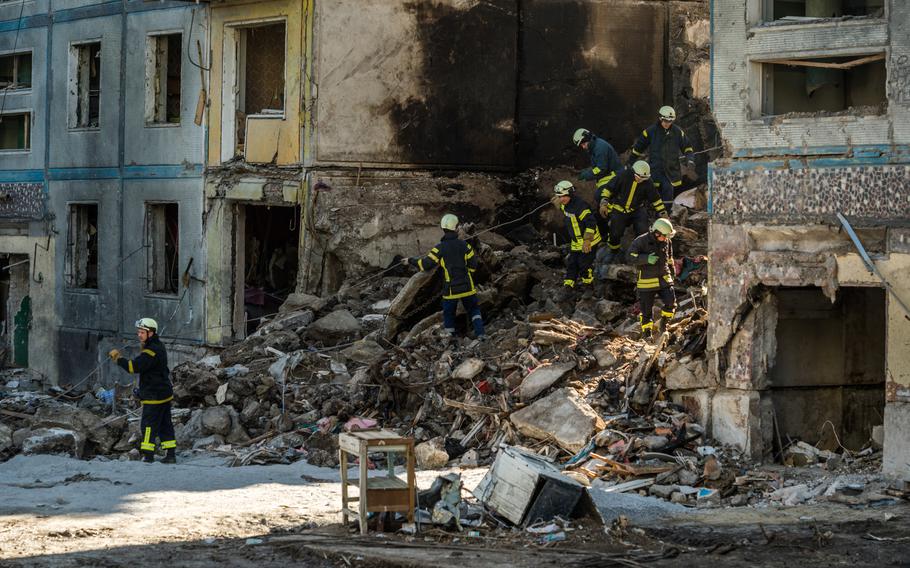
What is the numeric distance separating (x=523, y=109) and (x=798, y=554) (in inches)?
496

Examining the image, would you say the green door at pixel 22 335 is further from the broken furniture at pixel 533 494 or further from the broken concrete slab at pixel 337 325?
the broken furniture at pixel 533 494

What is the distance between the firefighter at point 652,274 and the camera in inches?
642

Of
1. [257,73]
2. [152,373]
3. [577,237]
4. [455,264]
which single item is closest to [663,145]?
[577,237]

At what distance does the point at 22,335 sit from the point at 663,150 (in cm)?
1356

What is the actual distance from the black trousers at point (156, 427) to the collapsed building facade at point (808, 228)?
5.47m

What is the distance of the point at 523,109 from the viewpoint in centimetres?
2245

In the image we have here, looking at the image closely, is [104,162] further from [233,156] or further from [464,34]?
[464,34]

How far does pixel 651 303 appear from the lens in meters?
16.5

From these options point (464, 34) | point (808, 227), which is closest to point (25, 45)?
point (464, 34)

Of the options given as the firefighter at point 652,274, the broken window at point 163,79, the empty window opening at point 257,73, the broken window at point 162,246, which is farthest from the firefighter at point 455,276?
the broken window at point 163,79

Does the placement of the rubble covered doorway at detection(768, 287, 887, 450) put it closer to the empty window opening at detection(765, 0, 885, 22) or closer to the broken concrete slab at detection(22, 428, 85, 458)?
the empty window opening at detection(765, 0, 885, 22)

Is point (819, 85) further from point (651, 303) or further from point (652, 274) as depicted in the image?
point (651, 303)

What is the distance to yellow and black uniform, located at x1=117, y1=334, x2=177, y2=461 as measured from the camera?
612 inches

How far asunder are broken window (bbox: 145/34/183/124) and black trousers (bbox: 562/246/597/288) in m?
8.08
